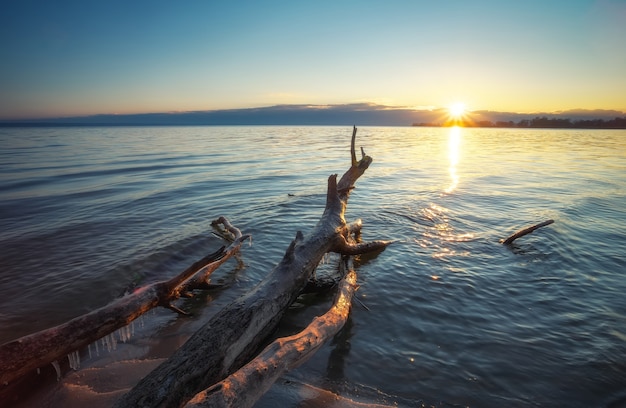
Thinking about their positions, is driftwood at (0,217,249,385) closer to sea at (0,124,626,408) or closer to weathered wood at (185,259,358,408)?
sea at (0,124,626,408)

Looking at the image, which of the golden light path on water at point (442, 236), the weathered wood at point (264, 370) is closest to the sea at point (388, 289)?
the golden light path on water at point (442, 236)

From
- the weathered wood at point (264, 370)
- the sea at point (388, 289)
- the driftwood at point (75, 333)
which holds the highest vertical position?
the weathered wood at point (264, 370)

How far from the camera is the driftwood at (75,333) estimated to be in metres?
3.53

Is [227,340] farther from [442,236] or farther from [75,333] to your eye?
[442,236]

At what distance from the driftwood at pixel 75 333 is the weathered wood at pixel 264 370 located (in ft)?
7.88

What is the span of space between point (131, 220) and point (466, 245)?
11.5 meters

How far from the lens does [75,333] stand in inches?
154

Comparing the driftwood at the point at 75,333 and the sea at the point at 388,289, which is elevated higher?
the driftwood at the point at 75,333

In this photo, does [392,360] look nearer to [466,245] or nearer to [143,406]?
[143,406]

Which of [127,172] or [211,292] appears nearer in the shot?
[211,292]

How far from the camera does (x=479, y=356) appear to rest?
4.60 meters

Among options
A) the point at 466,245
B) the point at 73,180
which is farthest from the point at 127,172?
the point at 466,245

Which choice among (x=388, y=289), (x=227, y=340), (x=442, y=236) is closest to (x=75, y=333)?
(x=227, y=340)

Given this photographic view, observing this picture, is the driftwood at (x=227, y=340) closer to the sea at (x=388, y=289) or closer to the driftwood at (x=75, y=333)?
the sea at (x=388, y=289)
